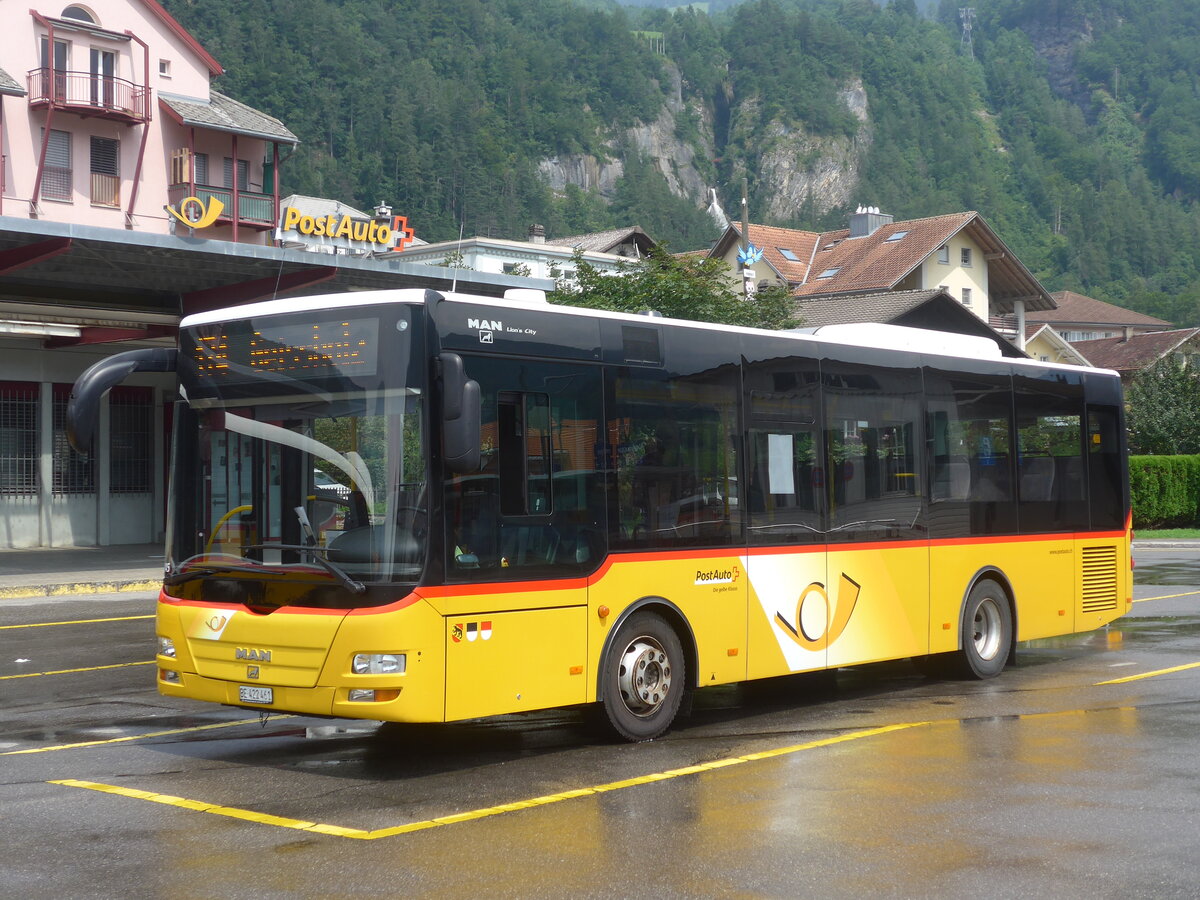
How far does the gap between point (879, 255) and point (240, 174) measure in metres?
33.3

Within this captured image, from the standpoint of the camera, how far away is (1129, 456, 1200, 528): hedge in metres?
43.1

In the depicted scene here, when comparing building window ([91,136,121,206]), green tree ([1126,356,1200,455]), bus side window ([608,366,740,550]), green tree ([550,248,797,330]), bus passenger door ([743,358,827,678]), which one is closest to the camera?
bus side window ([608,366,740,550])

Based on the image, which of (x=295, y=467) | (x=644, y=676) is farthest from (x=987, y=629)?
(x=295, y=467)

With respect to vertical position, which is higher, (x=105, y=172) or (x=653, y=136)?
(x=653, y=136)

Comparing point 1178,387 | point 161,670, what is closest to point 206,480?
point 161,670

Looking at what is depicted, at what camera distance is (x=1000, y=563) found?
1259cm

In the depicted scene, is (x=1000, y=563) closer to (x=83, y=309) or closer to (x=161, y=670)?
(x=161, y=670)

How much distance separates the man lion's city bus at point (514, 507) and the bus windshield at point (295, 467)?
1 centimetres

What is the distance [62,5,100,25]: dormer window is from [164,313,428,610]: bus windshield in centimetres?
4445

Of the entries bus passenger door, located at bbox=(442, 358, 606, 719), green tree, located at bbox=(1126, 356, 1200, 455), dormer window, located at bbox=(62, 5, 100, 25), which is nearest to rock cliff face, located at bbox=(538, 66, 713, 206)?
dormer window, located at bbox=(62, 5, 100, 25)

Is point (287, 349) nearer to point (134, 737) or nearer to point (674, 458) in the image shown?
point (674, 458)

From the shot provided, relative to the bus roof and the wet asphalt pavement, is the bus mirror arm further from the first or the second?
the wet asphalt pavement

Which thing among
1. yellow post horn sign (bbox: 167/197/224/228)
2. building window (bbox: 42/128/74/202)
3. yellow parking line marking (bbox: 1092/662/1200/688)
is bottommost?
yellow parking line marking (bbox: 1092/662/1200/688)

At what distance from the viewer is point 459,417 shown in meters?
7.90
